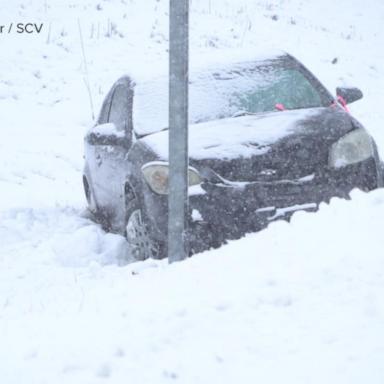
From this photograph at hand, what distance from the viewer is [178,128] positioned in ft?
14.5

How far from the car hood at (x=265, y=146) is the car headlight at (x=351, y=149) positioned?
5 centimetres

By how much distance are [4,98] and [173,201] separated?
33.3ft

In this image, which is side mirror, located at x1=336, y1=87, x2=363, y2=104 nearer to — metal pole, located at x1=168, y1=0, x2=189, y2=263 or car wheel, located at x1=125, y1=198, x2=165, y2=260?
car wheel, located at x1=125, y1=198, x2=165, y2=260

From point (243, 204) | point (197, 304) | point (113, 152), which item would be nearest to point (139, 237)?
point (243, 204)

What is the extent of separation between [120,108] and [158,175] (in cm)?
182

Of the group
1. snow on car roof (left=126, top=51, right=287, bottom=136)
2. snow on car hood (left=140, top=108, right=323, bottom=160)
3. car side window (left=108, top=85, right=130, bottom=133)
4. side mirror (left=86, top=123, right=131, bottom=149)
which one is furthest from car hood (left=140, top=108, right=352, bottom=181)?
car side window (left=108, top=85, right=130, bottom=133)

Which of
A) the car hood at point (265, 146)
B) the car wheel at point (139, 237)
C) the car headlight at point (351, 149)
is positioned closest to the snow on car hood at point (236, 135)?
the car hood at point (265, 146)

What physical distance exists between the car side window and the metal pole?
1.84 metres

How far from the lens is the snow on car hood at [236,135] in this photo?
512 cm

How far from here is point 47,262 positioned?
19.8ft

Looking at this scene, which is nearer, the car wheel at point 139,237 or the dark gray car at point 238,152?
the dark gray car at point 238,152

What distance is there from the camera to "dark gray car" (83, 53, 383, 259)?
4.92 meters

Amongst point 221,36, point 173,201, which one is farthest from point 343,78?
point 173,201

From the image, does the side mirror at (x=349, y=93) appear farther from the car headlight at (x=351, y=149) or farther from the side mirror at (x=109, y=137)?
the side mirror at (x=109, y=137)
